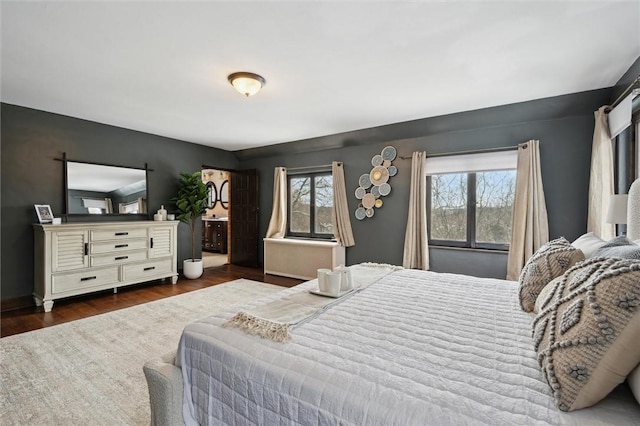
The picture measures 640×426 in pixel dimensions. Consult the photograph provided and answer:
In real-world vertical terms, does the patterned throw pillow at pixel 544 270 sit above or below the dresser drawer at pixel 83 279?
above

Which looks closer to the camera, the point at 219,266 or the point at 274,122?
the point at 274,122

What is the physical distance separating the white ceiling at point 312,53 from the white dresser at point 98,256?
1617mm

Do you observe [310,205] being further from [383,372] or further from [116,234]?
[383,372]

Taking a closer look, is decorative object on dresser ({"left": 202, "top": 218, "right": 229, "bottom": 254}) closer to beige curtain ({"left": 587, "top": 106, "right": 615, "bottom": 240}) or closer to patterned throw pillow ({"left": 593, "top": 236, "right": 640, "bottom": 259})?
beige curtain ({"left": 587, "top": 106, "right": 615, "bottom": 240})

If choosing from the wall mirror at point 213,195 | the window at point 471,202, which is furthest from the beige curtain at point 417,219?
the wall mirror at point 213,195

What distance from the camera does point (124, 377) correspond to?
2070mm

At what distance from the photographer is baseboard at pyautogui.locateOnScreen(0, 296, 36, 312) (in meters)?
3.47

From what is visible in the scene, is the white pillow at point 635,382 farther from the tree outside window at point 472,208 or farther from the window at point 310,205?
the window at point 310,205

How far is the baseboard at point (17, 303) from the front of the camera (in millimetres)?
3467

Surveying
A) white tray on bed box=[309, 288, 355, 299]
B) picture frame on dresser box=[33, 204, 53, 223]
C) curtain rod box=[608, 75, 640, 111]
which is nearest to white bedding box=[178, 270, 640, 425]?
white tray on bed box=[309, 288, 355, 299]

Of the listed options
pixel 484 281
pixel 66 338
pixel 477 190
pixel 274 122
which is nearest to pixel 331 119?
pixel 274 122

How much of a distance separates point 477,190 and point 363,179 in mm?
1669

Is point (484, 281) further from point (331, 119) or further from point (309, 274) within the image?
point (309, 274)

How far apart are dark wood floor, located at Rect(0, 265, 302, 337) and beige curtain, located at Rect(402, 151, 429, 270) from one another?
77.7 inches
